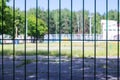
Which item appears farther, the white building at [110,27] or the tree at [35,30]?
the tree at [35,30]

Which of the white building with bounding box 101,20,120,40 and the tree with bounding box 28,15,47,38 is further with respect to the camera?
the tree with bounding box 28,15,47,38

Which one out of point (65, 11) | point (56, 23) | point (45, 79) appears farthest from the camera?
point (45, 79)

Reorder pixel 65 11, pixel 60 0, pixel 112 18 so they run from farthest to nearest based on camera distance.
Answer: pixel 65 11 < pixel 112 18 < pixel 60 0

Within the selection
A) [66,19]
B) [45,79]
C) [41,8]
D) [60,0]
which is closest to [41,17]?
[41,8]

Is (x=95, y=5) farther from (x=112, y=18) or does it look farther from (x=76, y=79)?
(x=76, y=79)

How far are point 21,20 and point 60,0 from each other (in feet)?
8.30

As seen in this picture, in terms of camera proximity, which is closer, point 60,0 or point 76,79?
point 60,0

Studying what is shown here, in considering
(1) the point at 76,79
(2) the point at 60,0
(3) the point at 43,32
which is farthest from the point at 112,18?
(1) the point at 76,79

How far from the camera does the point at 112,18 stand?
19.7 ft

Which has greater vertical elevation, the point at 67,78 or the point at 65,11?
the point at 65,11

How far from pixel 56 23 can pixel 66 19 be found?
2.72ft

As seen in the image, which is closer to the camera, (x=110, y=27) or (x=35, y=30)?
(x=35, y=30)

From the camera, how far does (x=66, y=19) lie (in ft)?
24.3

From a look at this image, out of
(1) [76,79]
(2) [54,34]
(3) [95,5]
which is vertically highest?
(3) [95,5]
